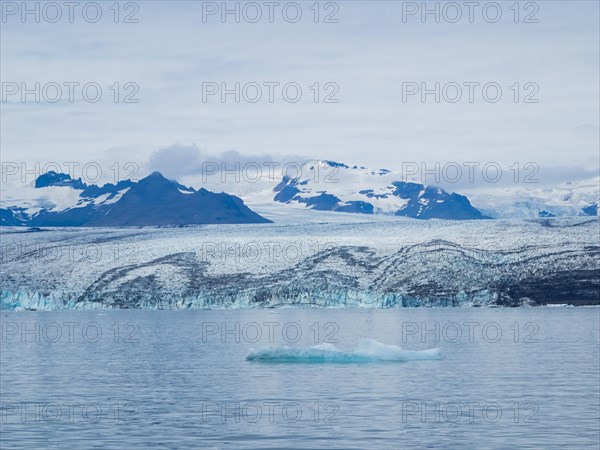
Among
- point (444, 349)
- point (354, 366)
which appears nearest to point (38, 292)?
point (444, 349)

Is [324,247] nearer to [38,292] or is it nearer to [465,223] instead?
[465,223]

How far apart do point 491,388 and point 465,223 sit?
82598 mm

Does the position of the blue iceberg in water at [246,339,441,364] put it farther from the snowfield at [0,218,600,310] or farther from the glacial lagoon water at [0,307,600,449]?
the snowfield at [0,218,600,310]

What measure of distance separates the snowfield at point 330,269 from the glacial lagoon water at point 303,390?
33.0 m

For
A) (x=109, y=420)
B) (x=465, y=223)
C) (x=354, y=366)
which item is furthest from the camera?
(x=465, y=223)

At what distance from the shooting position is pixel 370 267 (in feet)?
331

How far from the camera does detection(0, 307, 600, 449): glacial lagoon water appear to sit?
23.8 metres

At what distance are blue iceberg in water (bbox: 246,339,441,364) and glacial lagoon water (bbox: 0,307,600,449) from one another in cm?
6

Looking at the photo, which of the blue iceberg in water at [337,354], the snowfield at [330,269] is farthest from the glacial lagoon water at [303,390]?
the snowfield at [330,269]

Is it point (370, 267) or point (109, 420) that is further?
point (370, 267)

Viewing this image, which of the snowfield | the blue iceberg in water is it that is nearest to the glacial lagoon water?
the blue iceberg in water

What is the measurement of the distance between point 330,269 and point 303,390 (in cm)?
6697

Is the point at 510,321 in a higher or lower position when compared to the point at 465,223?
lower

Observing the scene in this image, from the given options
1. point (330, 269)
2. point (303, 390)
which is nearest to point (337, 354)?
point (303, 390)
